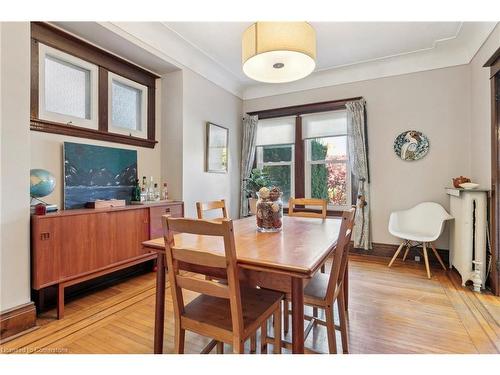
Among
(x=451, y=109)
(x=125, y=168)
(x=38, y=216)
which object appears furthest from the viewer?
(x=451, y=109)

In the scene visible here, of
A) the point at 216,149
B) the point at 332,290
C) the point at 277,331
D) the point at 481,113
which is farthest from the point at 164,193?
the point at 481,113

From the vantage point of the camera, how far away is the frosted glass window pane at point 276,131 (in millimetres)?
4555

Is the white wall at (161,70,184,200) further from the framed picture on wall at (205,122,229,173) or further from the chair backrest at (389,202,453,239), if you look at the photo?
the chair backrest at (389,202,453,239)

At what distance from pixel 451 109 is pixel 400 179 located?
1.08 m

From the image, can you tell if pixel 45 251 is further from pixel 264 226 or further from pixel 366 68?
pixel 366 68

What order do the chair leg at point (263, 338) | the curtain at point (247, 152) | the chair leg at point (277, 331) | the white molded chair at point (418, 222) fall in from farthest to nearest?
the curtain at point (247, 152), the white molded chair at point (418, 222), the chair leg at point (263, 338), the chair leg at point (277, 331)

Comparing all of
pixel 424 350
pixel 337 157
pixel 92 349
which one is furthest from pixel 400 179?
pixel 92 349

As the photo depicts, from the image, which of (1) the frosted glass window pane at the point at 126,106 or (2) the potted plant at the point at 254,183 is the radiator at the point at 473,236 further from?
(1) the frosted glass window pane at the point at 126,106

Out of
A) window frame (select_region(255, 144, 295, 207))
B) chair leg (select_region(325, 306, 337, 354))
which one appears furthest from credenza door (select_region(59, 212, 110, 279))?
window frame (select_region(255, 144, 295, 207))

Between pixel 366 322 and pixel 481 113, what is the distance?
2722mm

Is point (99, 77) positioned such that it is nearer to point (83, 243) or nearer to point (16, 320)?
point (83, 243)

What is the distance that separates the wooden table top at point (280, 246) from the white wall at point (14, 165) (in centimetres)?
116

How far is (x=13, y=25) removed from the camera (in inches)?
73.2

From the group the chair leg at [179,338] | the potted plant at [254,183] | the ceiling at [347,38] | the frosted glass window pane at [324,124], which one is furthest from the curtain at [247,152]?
the chair leg at [179,338]
